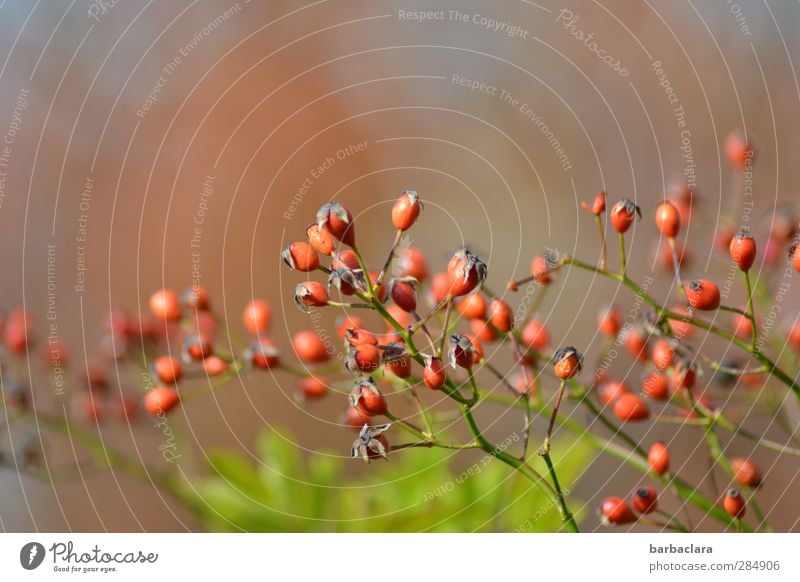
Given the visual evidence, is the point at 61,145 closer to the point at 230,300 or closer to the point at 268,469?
the point at 230,300

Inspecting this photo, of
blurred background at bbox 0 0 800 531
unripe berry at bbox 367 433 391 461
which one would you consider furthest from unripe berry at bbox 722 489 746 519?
blurred background at bbox 0 0 800 531

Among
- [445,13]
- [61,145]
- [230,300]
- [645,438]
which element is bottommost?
[645,438]

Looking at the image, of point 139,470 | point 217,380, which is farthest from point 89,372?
point 217,380

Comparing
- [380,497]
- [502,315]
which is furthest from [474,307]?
[380,497]

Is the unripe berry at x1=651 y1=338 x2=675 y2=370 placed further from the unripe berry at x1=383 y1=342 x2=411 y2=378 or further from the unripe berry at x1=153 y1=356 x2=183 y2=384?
the unripe berry at x1=153 y1=356 x2=183 y2=384

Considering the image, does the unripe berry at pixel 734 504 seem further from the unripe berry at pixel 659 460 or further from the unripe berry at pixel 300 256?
the unripe berry at pixel 300 256

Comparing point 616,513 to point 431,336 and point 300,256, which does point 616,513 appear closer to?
point 431,336

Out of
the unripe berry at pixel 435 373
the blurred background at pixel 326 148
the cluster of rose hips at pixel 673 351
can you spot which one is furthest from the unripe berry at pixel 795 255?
the blurred background at pixel 326 148

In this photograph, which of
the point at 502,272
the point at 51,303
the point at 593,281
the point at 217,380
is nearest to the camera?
the point at 217,380
